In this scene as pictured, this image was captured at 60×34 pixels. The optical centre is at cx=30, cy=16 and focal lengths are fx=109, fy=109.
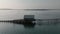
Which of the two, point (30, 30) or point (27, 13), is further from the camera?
point (27, 13)

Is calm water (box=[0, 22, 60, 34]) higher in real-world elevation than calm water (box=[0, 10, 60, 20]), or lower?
lower

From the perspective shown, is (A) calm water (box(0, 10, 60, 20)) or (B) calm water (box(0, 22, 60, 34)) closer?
(B) calm water (box(0, 22, 60, 34))

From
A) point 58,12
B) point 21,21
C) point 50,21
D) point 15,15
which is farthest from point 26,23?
point 58,12

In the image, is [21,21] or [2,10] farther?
[21,21]

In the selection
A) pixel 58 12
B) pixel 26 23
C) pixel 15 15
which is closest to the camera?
pixel 58 12

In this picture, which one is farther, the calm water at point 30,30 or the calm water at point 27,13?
the calm water at point 27,13

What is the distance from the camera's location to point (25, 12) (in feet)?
9.42

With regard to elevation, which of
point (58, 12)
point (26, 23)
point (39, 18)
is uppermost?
point (58, 12)

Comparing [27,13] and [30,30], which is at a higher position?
[27,13]

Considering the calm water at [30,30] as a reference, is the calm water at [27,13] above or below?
above

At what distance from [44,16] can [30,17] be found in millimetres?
380

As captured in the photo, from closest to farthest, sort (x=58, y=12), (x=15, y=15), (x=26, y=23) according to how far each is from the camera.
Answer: (x=58, y=12), (x=15, y=15), (x=26, y=23)

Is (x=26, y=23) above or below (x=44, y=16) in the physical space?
below

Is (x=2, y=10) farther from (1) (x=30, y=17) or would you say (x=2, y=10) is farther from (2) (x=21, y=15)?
(1) (x=30, y=17)
